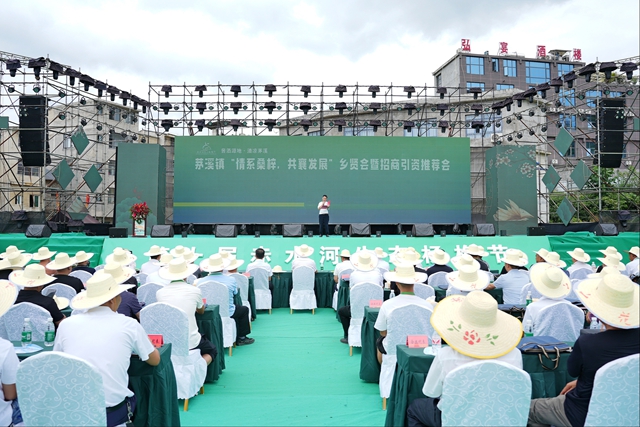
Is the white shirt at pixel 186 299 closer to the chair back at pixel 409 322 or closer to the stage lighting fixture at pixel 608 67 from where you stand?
the chair back at pixel 409 322

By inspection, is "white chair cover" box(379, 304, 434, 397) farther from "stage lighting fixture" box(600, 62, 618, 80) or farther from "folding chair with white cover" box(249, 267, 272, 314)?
"stage lighting fixture" box(600, 62, 618, 80)

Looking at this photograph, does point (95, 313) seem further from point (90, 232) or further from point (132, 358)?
point (90, 232)

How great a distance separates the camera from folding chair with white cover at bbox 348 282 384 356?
446 centimetres

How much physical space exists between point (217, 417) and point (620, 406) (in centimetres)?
220

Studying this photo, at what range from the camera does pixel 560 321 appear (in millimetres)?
3035

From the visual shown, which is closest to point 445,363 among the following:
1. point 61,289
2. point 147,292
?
point 147,292

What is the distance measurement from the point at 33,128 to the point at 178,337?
11.1 meters

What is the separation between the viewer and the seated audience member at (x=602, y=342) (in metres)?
1.93

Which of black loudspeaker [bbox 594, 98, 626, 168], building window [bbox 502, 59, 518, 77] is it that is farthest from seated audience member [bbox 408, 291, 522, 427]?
building window [bbox 502, 59, 518, 77]

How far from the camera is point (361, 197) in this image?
14227 mm

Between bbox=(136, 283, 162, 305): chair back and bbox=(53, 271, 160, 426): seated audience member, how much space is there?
206 cm

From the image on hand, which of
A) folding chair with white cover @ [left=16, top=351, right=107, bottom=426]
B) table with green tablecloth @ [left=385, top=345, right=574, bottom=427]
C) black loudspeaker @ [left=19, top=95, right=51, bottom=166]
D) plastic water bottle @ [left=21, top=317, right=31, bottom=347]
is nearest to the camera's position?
folding chair with white cover @ [left=16, top=351, right=107, bottom=426]

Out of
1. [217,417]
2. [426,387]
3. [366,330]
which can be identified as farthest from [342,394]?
[426,387]

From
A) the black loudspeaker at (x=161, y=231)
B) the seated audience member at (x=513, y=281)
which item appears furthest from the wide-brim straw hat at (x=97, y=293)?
the black loudspeaker at (x=161, y=231)
